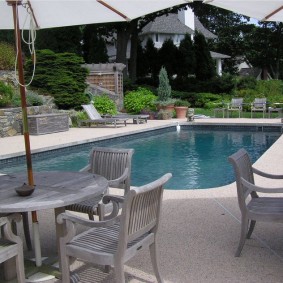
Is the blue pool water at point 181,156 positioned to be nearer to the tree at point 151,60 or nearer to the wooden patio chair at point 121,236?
the wooden patio chair at point 121,236

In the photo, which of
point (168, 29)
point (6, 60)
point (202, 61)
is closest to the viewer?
point (6, 60)

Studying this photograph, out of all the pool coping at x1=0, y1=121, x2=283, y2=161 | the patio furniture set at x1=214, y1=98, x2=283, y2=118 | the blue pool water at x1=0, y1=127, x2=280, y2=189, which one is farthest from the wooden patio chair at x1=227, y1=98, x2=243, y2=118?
the blue pool water at x1=0, y1=127, x2=280, y2=189

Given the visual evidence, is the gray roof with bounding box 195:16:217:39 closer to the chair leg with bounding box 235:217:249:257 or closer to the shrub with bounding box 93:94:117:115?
the shrub with bounding box 93:94:117:115

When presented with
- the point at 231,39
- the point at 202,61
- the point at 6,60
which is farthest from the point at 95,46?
the point at 231,39

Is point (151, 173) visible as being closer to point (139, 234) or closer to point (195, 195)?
point (195, 195)

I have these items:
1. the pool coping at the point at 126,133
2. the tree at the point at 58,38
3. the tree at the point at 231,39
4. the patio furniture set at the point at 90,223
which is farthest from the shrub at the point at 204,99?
the tree at the point at 231,39

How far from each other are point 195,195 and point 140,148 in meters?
6.17

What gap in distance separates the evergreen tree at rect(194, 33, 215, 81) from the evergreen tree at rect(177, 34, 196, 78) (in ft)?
1.43

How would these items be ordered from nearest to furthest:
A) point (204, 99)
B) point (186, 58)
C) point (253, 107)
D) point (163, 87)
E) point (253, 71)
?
point (253, 107) → point (163, 87) → point (204, 99) → point (186, 58) → point (253, 71)

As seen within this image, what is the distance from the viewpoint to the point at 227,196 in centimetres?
525

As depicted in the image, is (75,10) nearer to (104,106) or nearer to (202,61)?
(104,106)

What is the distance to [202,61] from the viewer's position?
2725cm

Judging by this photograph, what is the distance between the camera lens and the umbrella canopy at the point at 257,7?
3.70 m

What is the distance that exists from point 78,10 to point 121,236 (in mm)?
2391
